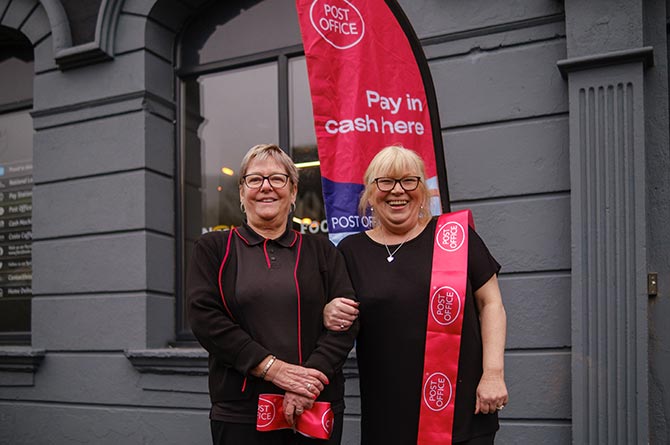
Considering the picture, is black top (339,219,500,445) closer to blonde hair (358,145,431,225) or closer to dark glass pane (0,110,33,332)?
blonde hair (358,145,431,225)

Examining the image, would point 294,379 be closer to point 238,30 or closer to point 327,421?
point 327,421

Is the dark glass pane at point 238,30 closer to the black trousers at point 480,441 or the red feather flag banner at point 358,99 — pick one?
the red feather flag banner at point 358,99

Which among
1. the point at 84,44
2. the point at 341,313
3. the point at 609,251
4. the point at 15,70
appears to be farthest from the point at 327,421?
the point at 15,70

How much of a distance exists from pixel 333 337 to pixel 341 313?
11 cm

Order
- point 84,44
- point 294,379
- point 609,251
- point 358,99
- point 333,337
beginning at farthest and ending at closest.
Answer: point 84,44 → point 609,251 → point 358,99 → point 333,337 → point 294,379

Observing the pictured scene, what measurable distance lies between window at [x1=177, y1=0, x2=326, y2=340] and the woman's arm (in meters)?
2.33

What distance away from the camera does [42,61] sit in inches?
217

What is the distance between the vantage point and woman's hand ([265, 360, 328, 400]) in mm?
2508

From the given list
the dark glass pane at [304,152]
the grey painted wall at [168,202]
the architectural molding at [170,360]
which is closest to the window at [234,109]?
the dark glass pane at [304,152]

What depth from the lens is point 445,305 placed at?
2580 mm

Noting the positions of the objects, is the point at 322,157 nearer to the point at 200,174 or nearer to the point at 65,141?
the point at 200,174

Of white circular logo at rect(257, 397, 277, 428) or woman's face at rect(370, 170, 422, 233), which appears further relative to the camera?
woman's face at rect(370, 170, 422, 233)

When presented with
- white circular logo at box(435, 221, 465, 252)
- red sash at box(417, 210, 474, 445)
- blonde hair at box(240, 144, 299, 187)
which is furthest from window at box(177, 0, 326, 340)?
red sash at box(417, 210, 474, 445)

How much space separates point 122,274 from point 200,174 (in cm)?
103
